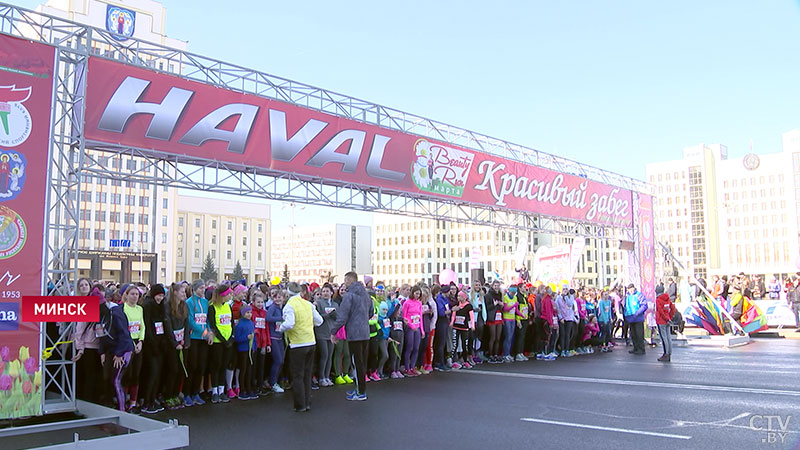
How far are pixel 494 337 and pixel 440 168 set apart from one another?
216 inches

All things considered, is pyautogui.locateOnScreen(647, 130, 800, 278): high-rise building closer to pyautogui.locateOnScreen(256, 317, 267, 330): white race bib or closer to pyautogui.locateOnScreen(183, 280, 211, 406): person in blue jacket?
pyautogui.locateOnScreen(256, 317, 267, 330): white race bib

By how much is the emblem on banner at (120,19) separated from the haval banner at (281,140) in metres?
66.2

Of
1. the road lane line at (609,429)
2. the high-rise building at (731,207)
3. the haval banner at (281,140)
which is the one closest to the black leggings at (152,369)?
the haval banner at (281,140)

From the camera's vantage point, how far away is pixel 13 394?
7613 millimetres

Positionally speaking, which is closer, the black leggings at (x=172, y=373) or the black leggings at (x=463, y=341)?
the black leggings at (x=172, y=373)

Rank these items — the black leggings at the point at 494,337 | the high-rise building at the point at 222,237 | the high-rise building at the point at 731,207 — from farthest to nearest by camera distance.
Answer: the high-rise building at the point at 731,207
the high-rise building at the point at 222,237
the black leggings at the point at 494,337

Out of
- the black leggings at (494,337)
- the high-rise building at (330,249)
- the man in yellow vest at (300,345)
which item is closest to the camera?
the man in yellow vest at (300,345)

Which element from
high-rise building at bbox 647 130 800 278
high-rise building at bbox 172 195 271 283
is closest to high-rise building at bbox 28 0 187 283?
high-rise building at bbox 172 195 271 283

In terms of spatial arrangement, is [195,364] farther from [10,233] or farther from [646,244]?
[646,244]

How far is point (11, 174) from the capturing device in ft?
25.9

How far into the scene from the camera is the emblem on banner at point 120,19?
74500 mm

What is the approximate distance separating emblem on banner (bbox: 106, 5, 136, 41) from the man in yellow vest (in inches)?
2913

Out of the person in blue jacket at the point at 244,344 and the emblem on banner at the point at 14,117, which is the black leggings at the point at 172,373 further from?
the emblem on banner at the point at 14,117

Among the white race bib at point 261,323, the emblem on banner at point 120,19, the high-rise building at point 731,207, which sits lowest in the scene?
the white race bib at point 261,323
